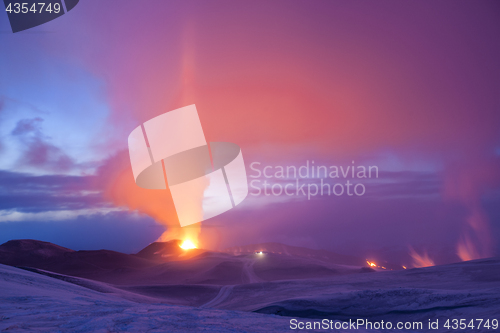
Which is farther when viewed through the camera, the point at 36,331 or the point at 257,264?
the point at 257,264

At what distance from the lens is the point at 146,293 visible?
2548 cm

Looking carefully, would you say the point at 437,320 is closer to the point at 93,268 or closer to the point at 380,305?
the point at 380,305

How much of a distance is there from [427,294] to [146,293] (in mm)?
19964

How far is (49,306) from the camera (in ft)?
28.1

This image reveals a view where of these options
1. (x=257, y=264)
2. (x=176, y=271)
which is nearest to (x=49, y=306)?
(x=176, y=271)

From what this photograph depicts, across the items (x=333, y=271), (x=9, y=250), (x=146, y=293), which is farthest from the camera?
(x=9, y=250)

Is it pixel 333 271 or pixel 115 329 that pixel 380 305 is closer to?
pixel 115 329

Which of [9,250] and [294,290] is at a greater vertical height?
[9,250]

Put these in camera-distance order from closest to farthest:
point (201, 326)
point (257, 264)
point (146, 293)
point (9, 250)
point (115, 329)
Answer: point (115, 329)
point (201, 326)
point (146, 293)
point (257, 264)
point (9, 250)

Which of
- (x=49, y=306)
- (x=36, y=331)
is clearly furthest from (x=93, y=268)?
(x=36, y=331)

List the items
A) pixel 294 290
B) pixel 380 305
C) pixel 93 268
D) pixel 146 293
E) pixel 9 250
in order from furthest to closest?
pixel 9 250
pixel 93 268
pixel 146 293
pixel 294 290
pixel 380 305

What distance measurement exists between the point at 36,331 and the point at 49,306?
3.30 meters

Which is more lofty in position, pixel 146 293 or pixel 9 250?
pixel 9 250

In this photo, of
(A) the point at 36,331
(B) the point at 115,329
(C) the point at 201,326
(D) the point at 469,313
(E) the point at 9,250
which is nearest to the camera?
(A) the point at 36,331
